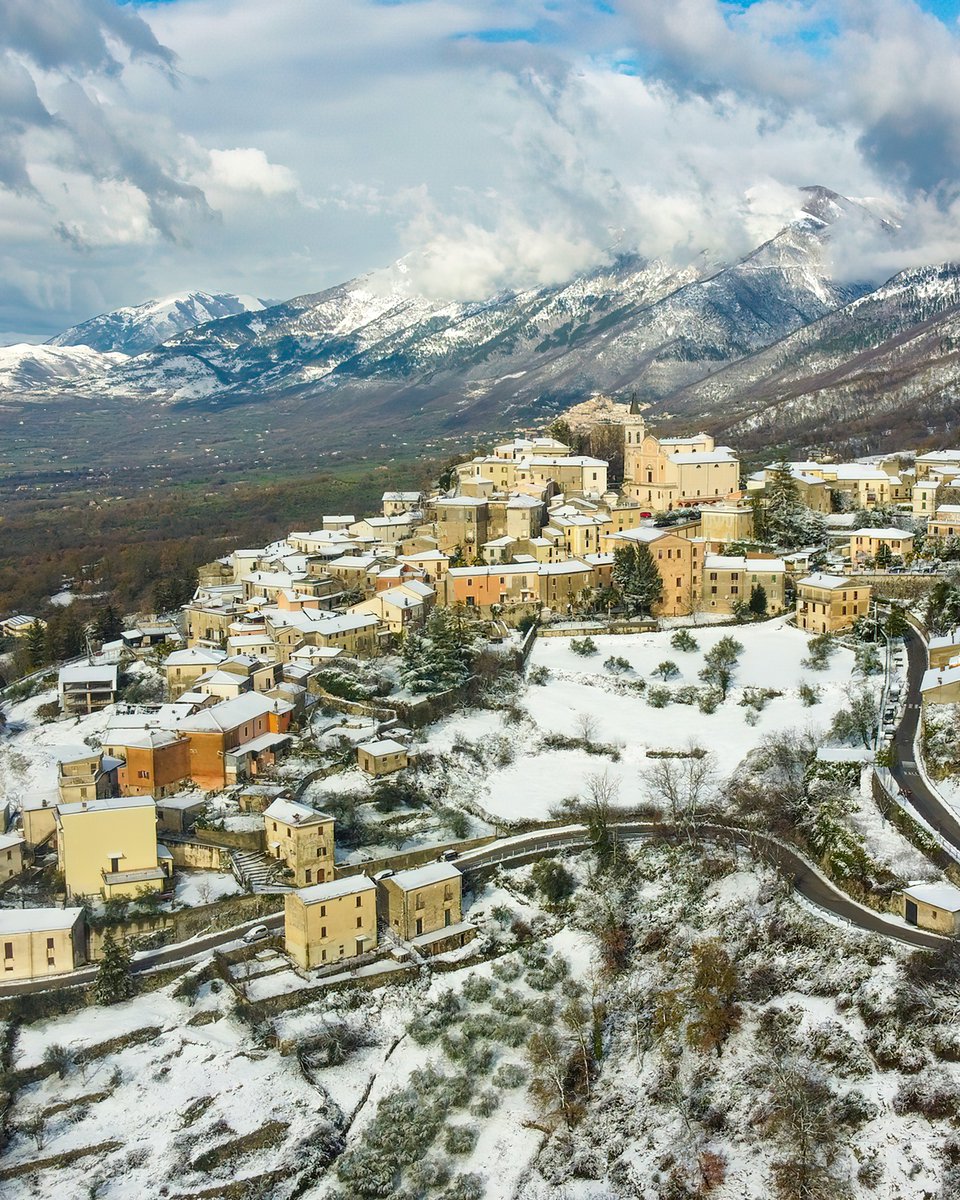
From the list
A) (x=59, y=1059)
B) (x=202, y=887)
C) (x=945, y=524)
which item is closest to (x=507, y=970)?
(x=202, y=887)

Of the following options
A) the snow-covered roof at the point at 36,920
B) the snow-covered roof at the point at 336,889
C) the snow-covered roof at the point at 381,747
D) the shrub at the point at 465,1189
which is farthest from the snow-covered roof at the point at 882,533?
the snow-covered roof at the point at 36,920

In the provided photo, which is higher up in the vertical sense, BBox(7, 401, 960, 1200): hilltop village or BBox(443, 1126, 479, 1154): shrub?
BBox(7, 401, 960, 1200): hilltop village

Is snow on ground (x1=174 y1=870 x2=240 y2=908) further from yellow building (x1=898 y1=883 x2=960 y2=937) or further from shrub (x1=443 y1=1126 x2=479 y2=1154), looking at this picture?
yellow building (x1=898 y1=883 x2=960 y2=937)

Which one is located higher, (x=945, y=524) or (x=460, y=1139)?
(x=945, y=524)

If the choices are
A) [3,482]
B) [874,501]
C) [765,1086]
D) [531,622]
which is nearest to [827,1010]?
[765,1086]

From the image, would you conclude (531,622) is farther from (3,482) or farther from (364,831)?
(3,482)

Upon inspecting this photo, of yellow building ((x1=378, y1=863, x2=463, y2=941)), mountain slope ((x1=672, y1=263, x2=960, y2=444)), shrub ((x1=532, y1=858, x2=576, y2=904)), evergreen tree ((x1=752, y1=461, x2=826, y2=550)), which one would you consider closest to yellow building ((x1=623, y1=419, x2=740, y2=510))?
evergreen tree ((x1=752, y1=461, x2=826, y2=550))

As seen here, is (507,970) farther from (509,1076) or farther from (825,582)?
(825,582)
